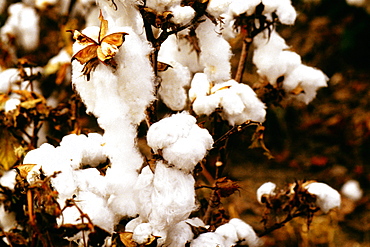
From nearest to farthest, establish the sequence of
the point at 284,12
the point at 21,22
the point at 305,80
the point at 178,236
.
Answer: the point at 178,236
the point at 284,12
the point at 305,80
the point at 21,22

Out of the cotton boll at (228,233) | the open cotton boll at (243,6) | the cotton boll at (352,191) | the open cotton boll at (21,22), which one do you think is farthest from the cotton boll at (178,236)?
the cotton boll at (352,191)

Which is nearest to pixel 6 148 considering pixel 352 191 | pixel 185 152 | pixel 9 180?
pixel 9 180

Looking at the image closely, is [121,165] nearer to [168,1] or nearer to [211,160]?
[168,1]

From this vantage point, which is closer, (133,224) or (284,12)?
(133,224)

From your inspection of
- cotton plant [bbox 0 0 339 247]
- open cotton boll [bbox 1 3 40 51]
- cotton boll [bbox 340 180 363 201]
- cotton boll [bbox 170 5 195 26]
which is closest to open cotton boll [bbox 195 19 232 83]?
cotton plant [bbox 0 0 339 247]

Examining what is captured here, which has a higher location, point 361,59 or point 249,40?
point 249,40

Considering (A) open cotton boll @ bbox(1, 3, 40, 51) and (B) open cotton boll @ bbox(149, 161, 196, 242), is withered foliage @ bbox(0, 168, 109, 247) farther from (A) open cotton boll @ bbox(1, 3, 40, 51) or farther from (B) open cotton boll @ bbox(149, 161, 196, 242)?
(A) open cotton boll @ bbox(1, 3, 40, 51)

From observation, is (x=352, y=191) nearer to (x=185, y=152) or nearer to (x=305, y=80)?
(x=305, y=80)

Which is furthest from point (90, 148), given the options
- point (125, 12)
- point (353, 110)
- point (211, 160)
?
point (353, 110)

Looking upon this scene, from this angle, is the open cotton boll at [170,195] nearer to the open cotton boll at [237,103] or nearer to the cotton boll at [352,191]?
the open cotton boll at [237,103]
